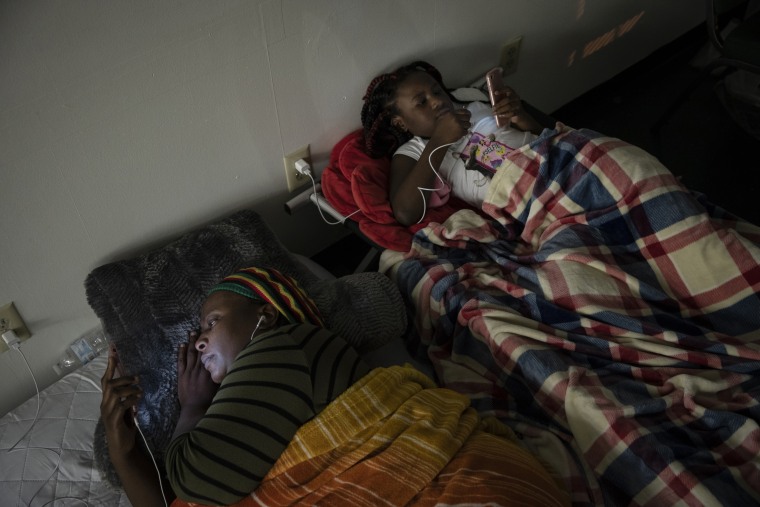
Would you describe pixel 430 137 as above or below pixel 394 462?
above

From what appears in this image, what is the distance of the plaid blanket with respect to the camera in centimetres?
93

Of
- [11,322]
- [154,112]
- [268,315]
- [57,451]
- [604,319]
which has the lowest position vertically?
[604,319]

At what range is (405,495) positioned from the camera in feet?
2.71

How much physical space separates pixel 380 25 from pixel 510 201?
55cm

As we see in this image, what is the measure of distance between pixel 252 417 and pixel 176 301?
1.35ft

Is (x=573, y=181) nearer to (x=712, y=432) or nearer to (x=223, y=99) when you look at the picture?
(x=712, y=432)

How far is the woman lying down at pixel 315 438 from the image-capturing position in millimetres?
834

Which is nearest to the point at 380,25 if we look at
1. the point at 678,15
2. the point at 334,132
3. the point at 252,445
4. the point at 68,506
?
the point at 334,132

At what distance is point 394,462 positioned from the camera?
33.8 inches

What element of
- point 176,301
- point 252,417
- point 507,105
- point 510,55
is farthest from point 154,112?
point 510,55

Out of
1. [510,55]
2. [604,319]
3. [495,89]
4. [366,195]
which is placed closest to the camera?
[604,319]

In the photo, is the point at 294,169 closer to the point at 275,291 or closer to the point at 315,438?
the point at 275,291

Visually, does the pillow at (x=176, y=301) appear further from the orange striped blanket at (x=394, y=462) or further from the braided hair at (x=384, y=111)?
the braided hair at (x=384, y=111)

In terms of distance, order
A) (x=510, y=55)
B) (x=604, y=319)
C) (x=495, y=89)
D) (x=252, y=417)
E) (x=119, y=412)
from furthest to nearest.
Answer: (x=510, y=55), (x=495, y=89), (x=604, y=319), (x=119, y=412), (x=252, y=417)
